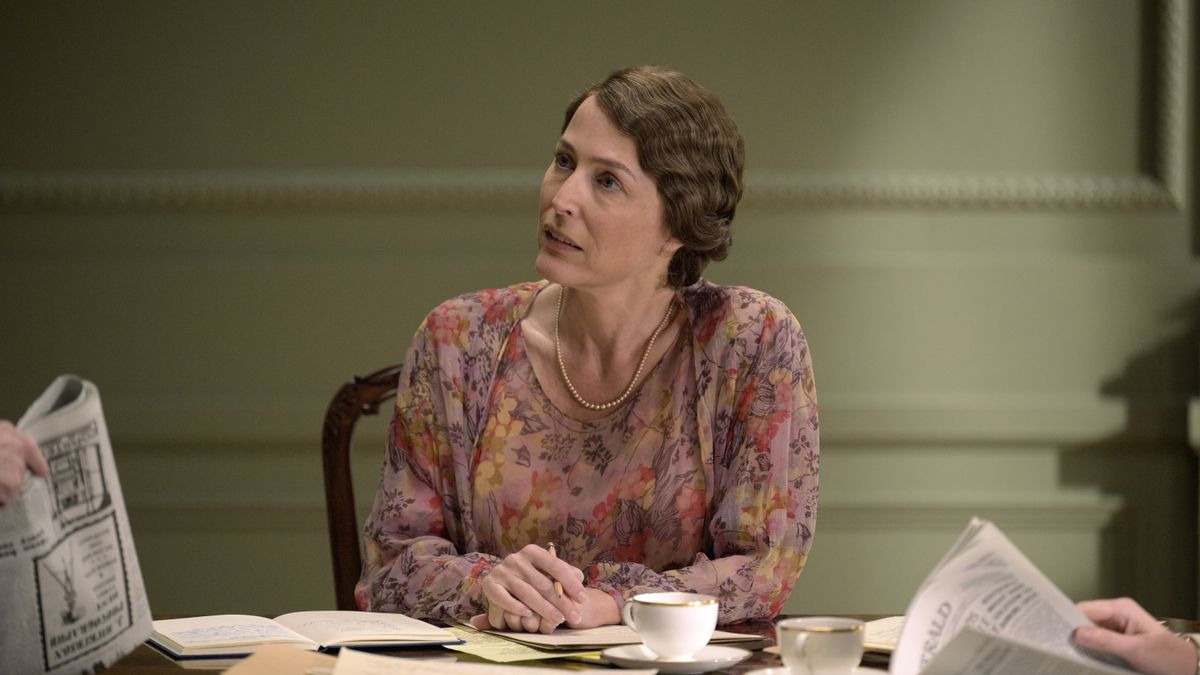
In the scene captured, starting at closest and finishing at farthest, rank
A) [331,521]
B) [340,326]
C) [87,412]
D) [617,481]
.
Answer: [87,412]
[617,481]
[331,521]
[340,326]

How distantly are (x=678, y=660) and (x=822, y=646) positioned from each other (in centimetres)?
17

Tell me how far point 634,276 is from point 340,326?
1.35 m

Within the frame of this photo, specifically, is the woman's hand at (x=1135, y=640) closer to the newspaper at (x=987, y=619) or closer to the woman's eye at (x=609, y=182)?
the newspaper at (x=987, y=619)

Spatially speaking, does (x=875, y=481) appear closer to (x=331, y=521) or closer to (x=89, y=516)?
(x=331, y=521)

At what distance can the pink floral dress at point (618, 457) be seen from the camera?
183cm

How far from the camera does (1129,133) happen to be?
321 centimetres

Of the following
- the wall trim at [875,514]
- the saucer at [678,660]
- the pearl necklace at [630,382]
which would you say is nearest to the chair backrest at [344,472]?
the pearl necklace at [630,382]

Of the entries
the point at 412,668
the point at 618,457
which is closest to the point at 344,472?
the point at 618,457

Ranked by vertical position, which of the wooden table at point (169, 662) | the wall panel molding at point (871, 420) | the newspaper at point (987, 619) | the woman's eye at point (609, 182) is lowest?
the wall panel molding at point (871, 420)

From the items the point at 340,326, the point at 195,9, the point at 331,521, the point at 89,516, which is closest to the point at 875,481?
the point at 340,326

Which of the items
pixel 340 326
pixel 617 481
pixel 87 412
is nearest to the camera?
pixel 87 412

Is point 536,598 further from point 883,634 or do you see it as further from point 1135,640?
point 1135,640

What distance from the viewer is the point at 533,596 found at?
146cm

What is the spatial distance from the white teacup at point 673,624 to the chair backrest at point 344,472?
91cm
